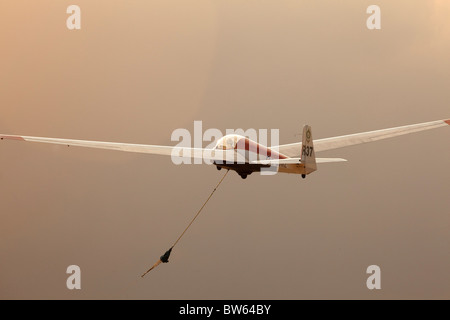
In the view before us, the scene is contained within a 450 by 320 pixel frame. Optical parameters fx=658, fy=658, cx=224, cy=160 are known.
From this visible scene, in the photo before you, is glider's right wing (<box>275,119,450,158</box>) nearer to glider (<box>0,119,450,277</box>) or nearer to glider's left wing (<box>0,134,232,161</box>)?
glider (<box>0,119,450,277</box>)

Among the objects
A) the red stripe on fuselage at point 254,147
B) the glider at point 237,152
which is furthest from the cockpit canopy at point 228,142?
the red stripe on fuselage at point 254,147

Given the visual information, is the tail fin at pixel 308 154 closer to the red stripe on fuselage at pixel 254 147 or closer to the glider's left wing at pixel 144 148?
the red stripe on fuselage at pixel 254 147

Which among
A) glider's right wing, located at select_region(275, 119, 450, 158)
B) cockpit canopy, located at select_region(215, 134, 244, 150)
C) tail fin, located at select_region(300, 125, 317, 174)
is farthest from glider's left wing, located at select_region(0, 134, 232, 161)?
glider's right wing, located at select_region(275, 119, 450, 158)

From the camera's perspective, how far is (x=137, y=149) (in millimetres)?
23516

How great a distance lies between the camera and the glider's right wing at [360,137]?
81.1 ft

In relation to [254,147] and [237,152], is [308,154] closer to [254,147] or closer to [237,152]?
Answer: [254,147]

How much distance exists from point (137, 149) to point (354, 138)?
8319 millimetres

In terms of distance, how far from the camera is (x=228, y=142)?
23141 millimetres

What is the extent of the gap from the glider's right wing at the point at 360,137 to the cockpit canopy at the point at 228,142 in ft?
11.4

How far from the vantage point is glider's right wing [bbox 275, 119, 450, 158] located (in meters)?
24.7

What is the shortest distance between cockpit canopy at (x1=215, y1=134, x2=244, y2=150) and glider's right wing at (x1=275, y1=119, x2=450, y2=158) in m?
3.47

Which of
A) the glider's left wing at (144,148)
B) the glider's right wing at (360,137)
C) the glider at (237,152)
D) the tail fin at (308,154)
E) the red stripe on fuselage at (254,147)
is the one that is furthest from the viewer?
the glider's right wing at (360,137)
